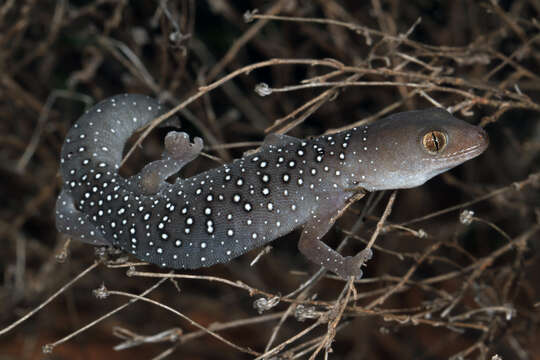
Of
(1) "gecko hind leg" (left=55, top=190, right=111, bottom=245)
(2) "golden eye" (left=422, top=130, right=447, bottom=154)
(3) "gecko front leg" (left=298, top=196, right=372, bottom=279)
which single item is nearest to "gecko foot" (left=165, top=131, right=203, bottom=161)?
(1) "gecko hind leg" (left=55, top=190, right=111, bottom=245)

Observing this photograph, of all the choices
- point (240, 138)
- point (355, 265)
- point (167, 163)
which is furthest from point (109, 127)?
point (240, 138)

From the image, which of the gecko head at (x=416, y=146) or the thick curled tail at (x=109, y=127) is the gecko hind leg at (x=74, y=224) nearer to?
the thick curled tail at (x=109, y=127)

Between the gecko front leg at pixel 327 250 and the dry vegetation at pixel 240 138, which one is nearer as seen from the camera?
the gecko front leg at pixel 327 250

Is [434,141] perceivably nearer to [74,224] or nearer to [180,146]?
[180,146]

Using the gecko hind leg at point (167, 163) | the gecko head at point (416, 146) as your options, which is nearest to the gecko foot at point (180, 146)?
the gecko hind leg at point (167, 163)

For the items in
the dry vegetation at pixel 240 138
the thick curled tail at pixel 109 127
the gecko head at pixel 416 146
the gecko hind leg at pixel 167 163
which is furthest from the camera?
the dry vegetation at pixel 240 138

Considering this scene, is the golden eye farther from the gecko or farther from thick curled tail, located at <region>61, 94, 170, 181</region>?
thick curled tail, located at <region>61, 94, 170, 181</region>
